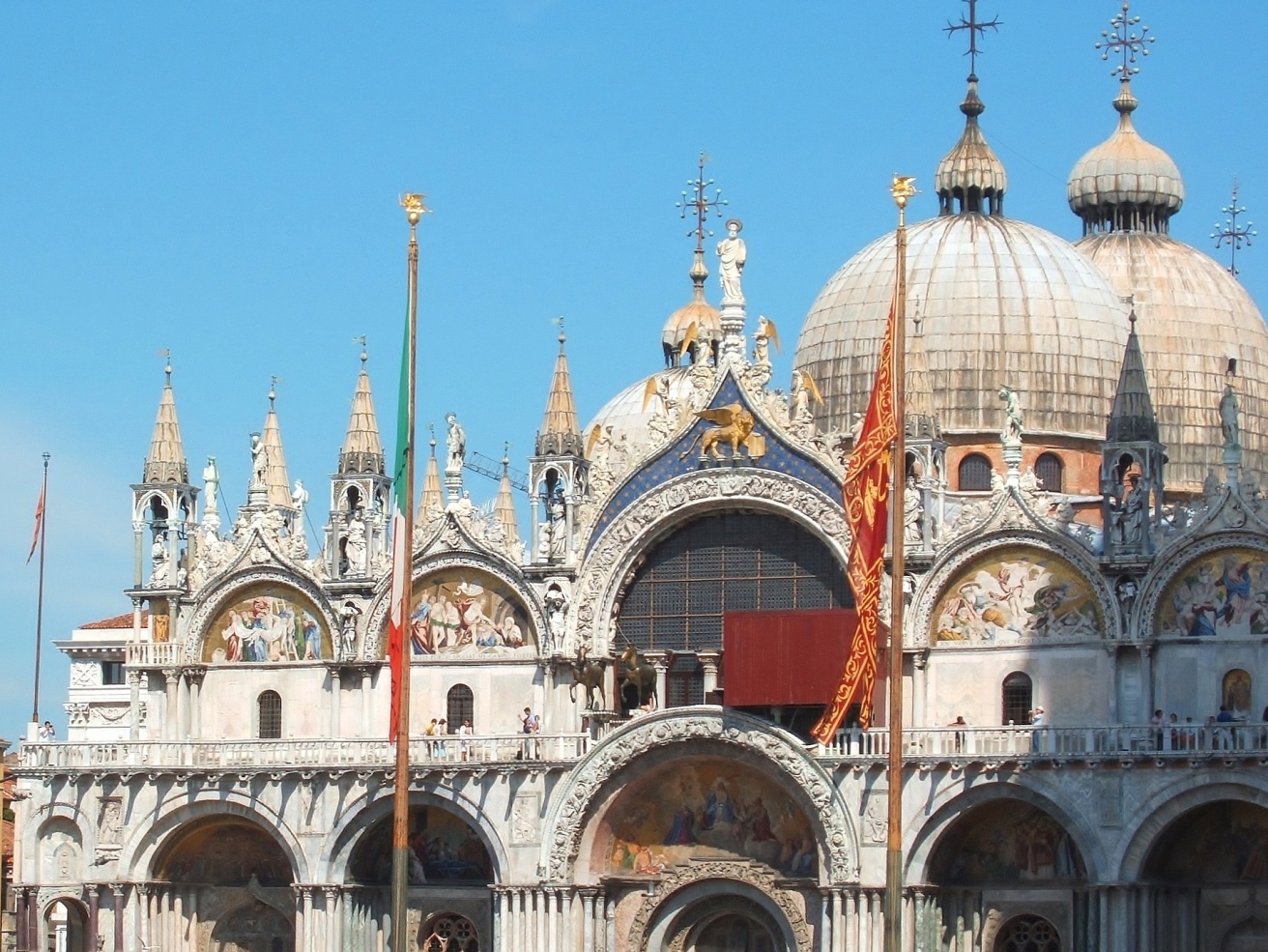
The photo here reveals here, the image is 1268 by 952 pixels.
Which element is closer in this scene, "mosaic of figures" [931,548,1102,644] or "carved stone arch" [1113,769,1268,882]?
"carved stone arch" [1113,769,1268,882]

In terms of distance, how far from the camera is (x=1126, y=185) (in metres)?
95.5

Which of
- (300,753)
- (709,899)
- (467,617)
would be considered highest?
(467,617)

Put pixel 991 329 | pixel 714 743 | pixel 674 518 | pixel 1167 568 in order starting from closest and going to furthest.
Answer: pixel 1167 568
pixel 714 743
pixel 674 518
pixel 991 329

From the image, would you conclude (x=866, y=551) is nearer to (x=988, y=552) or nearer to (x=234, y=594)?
(x=988, y=552)

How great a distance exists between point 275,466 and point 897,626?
25846 mm

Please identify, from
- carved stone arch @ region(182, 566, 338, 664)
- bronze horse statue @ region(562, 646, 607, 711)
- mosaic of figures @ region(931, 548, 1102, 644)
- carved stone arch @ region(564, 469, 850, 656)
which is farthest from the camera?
carved stone arch @ region(182, 566, 338, 664)

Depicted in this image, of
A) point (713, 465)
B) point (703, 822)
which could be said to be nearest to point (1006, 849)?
point (703, 822)

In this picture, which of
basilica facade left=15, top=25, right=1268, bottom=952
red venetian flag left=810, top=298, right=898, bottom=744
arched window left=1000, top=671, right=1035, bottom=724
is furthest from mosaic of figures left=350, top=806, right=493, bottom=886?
arched window left=1000, top=671, right=1035, bottom=724

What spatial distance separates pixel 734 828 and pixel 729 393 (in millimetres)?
9738

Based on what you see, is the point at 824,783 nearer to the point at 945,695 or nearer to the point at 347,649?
the point at 945,695

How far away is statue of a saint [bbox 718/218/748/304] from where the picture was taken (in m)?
79.4

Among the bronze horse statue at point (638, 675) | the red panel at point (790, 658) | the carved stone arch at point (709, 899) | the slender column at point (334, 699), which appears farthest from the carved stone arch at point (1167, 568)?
the slender column at point (334, 699)

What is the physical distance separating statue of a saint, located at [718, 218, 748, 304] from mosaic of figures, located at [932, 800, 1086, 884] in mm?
13054

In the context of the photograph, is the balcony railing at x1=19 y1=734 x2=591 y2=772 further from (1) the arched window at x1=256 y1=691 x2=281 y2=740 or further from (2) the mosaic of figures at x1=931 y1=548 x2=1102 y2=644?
(2) the mosaic of figures at x1=931 y1=548 x2=1102 y2=644
